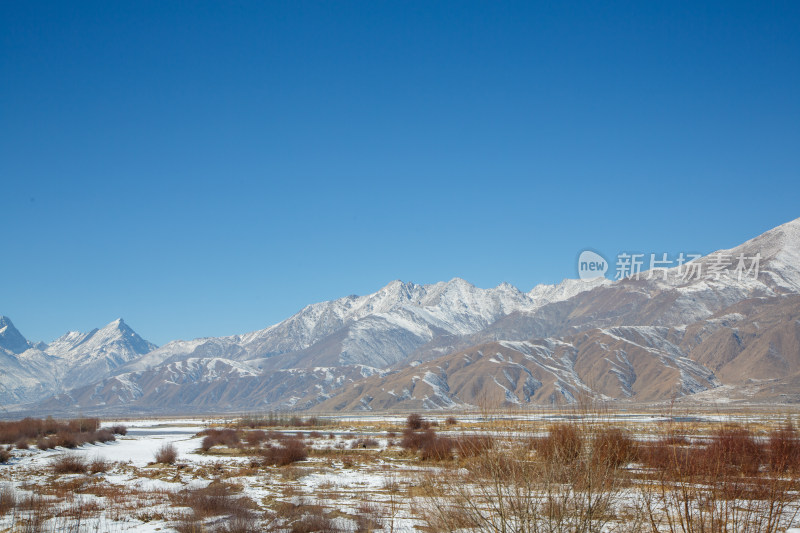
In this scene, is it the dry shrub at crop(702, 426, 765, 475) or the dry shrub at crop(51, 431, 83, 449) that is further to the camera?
the dry shrub at crop(51, 431, 83, 449)

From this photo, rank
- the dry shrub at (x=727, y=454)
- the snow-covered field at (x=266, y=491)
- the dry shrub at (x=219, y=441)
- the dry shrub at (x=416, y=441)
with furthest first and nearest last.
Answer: the dry shrub at (x=219, y=441) < the dry shrub at (x=416, y=441) < the snow-covered field at (x=266, y=491) < the dry shrub at (x=727, y=454)

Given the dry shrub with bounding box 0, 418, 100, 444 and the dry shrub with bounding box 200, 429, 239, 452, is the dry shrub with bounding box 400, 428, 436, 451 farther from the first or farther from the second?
the dry shrub with bounding box 0, 418, 100, 444

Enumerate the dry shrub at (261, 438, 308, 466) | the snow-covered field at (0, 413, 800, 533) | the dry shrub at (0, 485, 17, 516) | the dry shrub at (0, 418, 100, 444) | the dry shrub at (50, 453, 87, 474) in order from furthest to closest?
the dry shrub at (0, 418, 100, 444) < the dry shrub at (261, 438, 308, 466) < the dry shrub at (50, 453, 87, 474) < the dry shrub at (0, 485, 17, 516) < the snow-covered field at (0, 413, 800, 533)

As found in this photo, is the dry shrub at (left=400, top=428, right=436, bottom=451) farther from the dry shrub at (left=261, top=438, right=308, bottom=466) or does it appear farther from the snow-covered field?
the dry shrub at (left=261, top=438, right=308, bottom=466)

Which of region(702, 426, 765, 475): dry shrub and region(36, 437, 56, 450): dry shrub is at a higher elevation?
region(702, 426, 765, 475): dry shrub

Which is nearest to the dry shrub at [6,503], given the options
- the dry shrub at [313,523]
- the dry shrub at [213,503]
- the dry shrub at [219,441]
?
the dry shrub at [213,503]

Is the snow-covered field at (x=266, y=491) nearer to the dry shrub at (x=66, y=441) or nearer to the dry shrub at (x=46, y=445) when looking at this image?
the dry shrub at (x=46, y=445)

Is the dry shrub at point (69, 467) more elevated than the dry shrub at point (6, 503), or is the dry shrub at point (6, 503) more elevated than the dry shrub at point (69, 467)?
the dry shrub at point (6, 503)

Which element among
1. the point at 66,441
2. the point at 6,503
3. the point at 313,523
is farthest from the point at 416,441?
the point at 66,441

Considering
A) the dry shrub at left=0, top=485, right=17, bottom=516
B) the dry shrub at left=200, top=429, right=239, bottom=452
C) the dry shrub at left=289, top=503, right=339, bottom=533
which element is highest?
the dry shrub at left=0, top=485, right=17, bottom=516

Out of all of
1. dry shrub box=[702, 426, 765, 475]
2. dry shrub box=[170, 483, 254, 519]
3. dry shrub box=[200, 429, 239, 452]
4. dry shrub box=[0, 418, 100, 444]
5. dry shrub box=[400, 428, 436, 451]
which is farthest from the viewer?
dry shrub box=[0, 418, 100, 444]

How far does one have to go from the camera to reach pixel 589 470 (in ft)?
23.1

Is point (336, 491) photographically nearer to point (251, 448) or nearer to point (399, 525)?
point (399, 525)

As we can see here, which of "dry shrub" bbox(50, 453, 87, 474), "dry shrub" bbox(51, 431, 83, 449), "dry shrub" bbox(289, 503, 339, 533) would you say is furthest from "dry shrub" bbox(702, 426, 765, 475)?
"dry shrub" bbox(51, 431, 83, 449)
